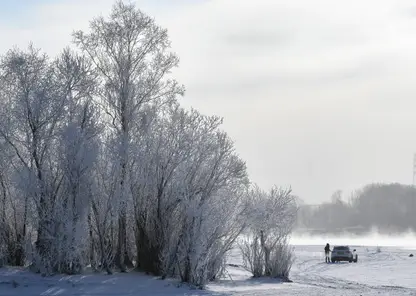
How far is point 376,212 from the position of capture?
157375 millimetres

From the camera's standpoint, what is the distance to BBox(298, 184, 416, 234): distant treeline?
14954 centimetres

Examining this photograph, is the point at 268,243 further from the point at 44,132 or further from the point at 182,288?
the point at 44,132

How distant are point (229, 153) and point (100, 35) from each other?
7.95 meters

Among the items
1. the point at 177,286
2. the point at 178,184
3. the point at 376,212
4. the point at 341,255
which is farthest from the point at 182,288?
the point at 376,212

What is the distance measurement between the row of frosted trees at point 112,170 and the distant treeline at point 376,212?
117 metres

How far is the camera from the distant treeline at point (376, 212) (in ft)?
491

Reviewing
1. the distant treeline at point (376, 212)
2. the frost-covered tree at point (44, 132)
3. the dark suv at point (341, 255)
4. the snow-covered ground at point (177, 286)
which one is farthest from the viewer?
the distant treeline at point (376, 212)

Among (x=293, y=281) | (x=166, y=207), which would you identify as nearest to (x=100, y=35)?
(x=166, y=207)

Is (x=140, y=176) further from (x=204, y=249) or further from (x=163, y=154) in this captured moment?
(x=204, y=249)

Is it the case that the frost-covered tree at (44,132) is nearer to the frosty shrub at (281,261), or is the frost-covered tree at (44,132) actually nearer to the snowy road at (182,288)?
the snowy road at (182,288)

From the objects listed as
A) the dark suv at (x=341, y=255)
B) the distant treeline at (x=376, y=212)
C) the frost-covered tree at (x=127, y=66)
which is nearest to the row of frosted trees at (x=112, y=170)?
the frost-covered tree at (x=127, y=66)

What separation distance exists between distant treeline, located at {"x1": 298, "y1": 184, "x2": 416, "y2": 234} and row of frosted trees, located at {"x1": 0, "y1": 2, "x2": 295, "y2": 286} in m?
117

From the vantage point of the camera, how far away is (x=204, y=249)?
3119 centimetres

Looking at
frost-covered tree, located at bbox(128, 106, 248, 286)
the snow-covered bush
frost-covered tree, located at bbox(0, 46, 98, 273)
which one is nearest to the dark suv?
the snow-covered bush
